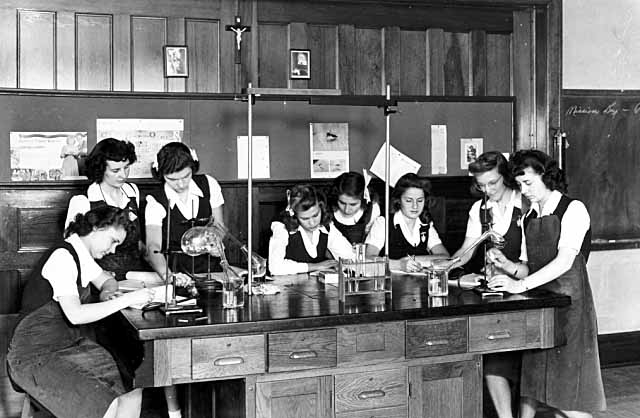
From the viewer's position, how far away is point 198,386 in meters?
4.09

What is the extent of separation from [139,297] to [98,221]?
490mm

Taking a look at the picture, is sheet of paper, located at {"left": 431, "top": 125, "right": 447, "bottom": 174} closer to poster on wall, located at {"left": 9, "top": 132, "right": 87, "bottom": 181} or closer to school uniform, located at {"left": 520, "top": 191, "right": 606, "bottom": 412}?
school uniform, located at {"left": 520, "top": 191, "right": 606, "bottom": 412}

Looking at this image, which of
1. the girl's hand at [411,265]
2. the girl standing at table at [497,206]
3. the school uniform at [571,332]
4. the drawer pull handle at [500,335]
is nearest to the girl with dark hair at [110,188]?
the girl's hand at [411,265]

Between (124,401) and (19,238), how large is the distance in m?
1.81

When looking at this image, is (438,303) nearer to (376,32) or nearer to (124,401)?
(124,401)

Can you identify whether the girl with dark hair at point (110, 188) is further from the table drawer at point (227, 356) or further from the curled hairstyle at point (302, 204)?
the table drawer at point (227, 356)

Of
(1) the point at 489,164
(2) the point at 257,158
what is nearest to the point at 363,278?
(1) the point at 489,164

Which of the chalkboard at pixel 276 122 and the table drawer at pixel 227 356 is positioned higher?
the chalkboard at pixel 276 122

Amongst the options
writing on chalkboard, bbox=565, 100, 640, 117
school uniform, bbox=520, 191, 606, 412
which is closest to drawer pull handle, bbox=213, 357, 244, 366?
school uniform, bbox=520, 191, 606, 412

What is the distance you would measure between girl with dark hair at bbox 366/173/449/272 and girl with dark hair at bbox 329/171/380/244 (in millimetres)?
190

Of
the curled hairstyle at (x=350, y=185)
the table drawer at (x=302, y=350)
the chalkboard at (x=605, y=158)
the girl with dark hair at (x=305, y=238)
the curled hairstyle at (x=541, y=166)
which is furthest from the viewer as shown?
the chalkboard at (x=605, y=158)

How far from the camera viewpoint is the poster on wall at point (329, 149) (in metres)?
5.68

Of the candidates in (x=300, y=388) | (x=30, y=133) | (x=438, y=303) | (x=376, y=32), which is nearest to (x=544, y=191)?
(x=438, y=303)

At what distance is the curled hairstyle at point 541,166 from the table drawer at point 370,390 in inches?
43.9
